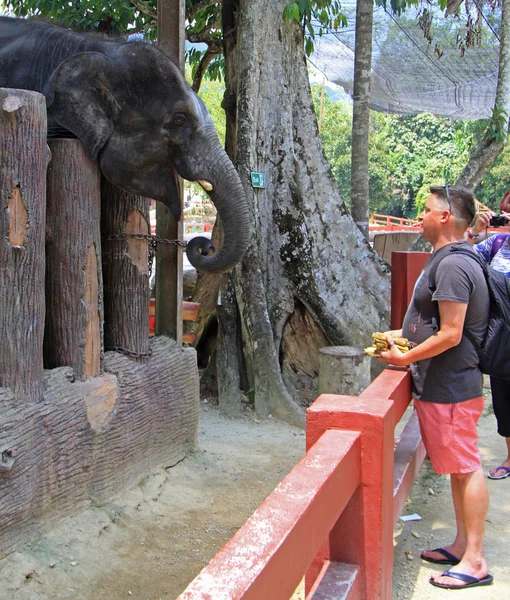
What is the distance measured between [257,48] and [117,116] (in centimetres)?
269

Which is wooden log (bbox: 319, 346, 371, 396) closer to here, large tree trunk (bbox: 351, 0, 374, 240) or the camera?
the camera

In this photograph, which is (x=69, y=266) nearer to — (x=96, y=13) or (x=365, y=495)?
(x=365, y=495)

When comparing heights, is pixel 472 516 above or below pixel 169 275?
below

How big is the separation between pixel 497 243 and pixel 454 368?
1481 millimetres

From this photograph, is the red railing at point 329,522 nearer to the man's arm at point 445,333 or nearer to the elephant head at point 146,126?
the man's arm at point 445,333

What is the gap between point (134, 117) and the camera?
4023 millimetres

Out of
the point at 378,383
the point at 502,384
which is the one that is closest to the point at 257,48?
the point at 502,384

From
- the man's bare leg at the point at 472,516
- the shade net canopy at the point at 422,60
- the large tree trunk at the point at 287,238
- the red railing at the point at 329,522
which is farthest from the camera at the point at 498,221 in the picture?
the shade net canopy at the point at 422,60

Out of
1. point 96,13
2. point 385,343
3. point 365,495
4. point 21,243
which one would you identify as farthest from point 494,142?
point 365,495

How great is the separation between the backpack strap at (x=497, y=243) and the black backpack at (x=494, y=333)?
126 cm

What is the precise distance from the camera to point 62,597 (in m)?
3.05

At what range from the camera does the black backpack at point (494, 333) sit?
3.10m

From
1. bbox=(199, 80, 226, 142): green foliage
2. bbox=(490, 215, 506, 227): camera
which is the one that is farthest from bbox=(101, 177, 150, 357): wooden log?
bbox=(199, 80, 226, 142): green foliage

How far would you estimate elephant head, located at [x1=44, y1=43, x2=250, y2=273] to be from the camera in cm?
392
